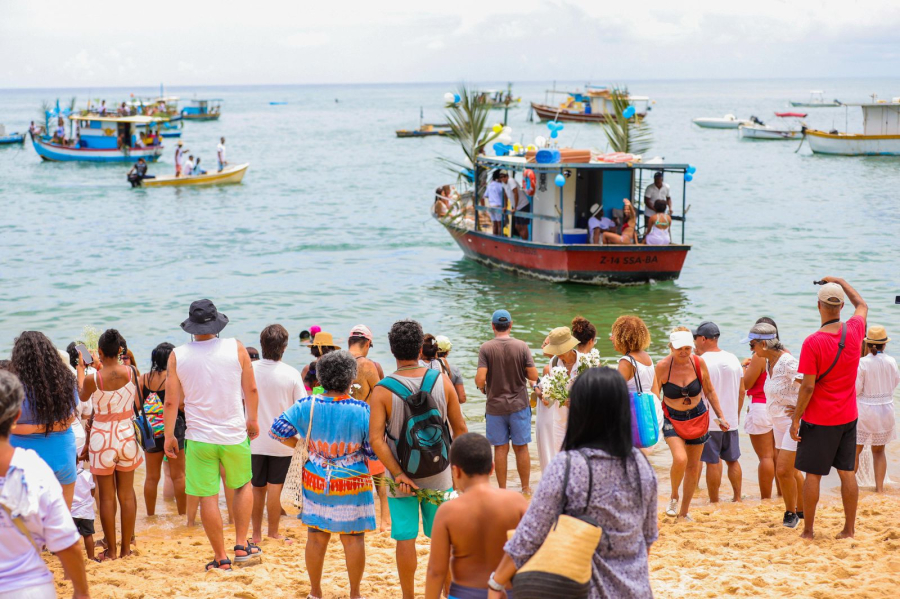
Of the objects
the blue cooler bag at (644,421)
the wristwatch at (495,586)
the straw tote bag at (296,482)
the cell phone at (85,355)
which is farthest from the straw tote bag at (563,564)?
the cell phone at (85,355)

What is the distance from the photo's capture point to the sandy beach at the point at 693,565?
5051 millimetres

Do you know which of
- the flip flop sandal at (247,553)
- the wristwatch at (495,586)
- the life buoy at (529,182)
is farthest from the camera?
the life buoy at (529,182)

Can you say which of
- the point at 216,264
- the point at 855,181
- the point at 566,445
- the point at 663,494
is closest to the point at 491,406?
the point at 663,494

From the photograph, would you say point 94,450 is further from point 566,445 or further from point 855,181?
point 855,181

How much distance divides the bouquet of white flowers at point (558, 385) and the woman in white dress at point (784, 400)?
4.30 ft

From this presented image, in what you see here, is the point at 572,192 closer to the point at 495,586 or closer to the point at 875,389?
the point at 875,389

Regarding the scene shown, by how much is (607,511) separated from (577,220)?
1405cm

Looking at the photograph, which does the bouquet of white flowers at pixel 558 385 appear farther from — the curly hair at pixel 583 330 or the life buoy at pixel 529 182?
the life buoy at pixel 529 182

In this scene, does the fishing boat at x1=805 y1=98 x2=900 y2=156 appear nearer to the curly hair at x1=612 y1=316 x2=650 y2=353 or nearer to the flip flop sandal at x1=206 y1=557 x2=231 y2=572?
the curly hair at x1=612 y1=316 x2=650 y2=353

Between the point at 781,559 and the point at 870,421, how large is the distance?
77.9 inches

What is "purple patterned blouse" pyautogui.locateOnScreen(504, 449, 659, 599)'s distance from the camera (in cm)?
302

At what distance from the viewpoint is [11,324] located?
1650 cm

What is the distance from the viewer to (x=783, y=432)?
6562mm

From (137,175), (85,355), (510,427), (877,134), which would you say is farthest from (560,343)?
(877,134)
